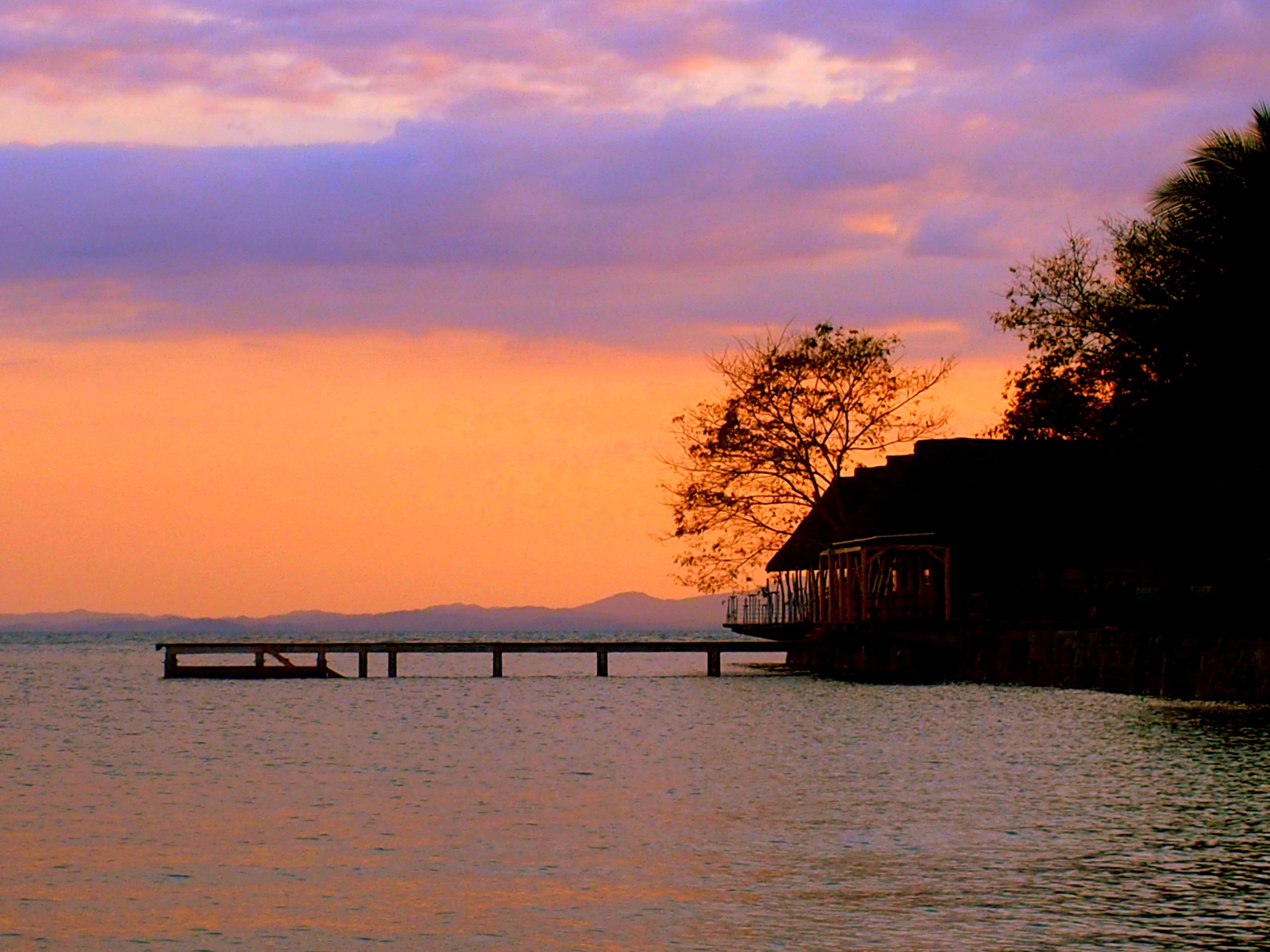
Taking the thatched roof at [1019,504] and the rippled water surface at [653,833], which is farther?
the thatched roof at [1019,504]

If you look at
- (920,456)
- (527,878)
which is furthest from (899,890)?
(920,456)

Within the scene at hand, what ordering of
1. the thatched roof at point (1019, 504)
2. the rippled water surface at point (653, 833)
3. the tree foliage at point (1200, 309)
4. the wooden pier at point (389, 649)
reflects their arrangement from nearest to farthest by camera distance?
the rippled water surface at point (653, 833) → the tree foliage at point (1200, 309) → the thatched roof at point (1019, 504) → the wooden pier at point (389, 649)

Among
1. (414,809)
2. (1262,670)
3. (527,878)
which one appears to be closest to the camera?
(527,878)

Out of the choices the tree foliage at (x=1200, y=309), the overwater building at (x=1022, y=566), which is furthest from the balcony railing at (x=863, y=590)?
the tree foliage at (x=1200, y=309)

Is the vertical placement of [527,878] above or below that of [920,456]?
below

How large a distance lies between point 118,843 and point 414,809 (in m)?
4.06

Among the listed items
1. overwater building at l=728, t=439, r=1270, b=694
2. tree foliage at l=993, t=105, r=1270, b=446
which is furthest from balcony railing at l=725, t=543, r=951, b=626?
tree foliage at l=993, t=105, r=1270, b=446

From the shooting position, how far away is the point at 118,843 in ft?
60.9

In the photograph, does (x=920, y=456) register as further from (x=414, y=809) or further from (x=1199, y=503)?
(x=414, y=809)

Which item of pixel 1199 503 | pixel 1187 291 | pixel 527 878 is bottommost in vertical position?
pixel 527 878

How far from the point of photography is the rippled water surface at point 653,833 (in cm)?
1355

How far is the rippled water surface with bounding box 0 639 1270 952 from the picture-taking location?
13547 mm

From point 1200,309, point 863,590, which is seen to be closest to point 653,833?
point 1200,309

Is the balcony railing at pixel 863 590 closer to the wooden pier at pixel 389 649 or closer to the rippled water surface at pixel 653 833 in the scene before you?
the wooden pier at pixel 389 649
